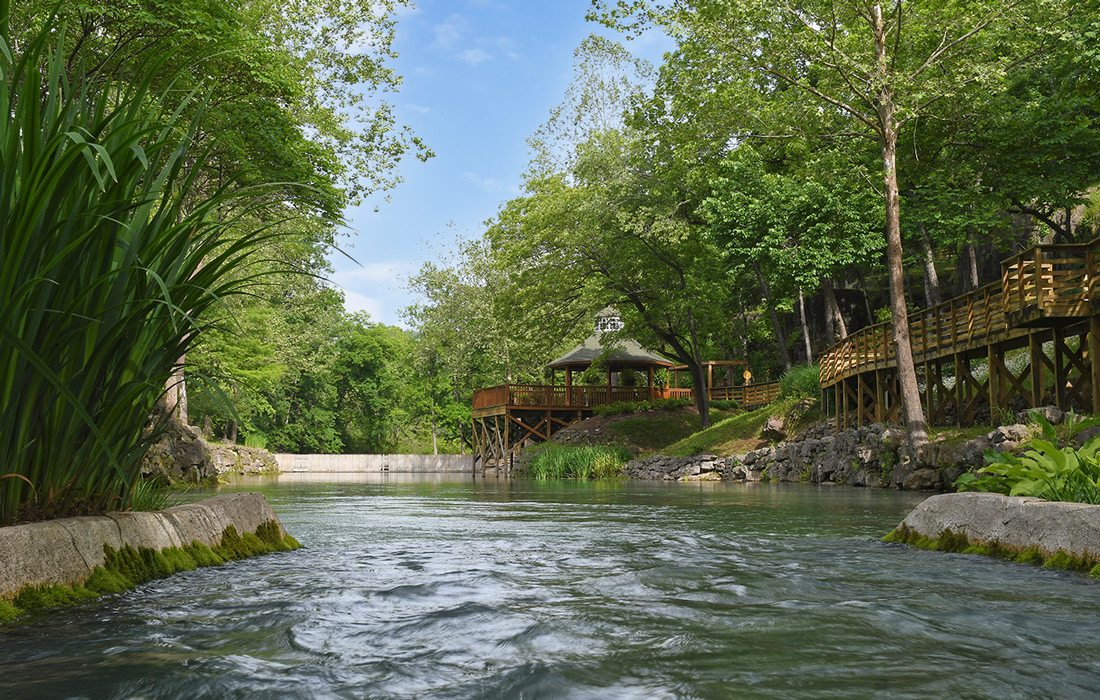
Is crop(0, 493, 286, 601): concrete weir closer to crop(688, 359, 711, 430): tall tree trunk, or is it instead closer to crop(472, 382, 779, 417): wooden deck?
crop(688, 359, 711, 430): tall tree trunk

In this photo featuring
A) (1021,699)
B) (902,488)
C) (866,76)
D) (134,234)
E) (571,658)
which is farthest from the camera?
(866,76)

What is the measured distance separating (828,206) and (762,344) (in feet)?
73.3

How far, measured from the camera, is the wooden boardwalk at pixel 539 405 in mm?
41281

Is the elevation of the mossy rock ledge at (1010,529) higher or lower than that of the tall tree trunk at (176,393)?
lower

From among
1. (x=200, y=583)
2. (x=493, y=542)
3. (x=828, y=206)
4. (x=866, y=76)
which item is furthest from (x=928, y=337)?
(x=200, y=583)

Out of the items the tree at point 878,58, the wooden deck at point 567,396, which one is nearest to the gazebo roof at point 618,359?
the wooden deck at point 567,396

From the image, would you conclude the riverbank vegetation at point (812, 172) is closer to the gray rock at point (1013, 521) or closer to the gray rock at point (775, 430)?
the gray rock at point (775, 430)

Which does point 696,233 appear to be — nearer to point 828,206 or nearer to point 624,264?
point 624,264

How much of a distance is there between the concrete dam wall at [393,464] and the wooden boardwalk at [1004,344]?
89.7 feet

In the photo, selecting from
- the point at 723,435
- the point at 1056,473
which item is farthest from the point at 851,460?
the point at 1056,473

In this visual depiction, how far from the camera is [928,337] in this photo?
21.1 meters

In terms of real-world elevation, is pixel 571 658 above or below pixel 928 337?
below

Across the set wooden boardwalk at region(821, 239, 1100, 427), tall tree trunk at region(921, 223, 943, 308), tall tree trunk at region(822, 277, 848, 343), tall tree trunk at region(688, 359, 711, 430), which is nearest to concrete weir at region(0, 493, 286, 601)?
wooden boardwalk at region(821, 239, 1100, 427)

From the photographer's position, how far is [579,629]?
10.9 ft
